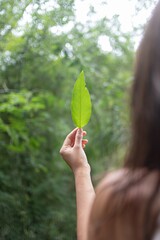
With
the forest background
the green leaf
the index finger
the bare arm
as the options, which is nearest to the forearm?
the bare arm

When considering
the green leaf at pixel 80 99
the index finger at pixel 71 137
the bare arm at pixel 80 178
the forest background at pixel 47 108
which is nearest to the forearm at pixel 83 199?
the bare arm at pixel 80 178

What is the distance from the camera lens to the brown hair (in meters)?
0.65

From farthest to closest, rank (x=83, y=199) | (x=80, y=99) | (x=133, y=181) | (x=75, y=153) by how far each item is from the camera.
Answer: (x=80, y=99) < (x=75, y=153) < (x=83, y=199) < (x=133, y=181)

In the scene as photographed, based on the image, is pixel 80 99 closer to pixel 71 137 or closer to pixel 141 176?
pixel 71 137

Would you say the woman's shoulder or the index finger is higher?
the index finger

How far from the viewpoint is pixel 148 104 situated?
26.5 inches

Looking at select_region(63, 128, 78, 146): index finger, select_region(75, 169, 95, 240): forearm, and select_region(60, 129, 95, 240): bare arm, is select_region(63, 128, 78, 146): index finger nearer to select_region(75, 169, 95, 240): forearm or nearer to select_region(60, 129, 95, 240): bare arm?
select_region(60, 129, 95, 240): bare arm

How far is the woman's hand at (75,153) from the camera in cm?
106

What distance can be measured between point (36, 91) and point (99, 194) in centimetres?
219

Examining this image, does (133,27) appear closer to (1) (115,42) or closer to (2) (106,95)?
(1) (115,42)

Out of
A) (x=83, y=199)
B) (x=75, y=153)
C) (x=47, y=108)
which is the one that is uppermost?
(x=47, y=108)

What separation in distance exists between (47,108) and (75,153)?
209 cm

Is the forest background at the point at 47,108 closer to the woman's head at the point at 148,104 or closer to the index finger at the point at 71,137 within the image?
the index finger at the point at 71,137

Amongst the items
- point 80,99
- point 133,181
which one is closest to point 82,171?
point 80,99
